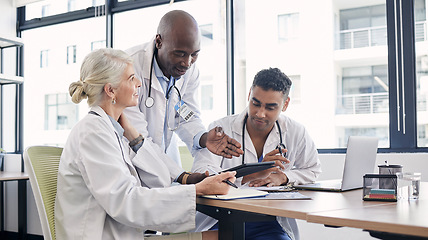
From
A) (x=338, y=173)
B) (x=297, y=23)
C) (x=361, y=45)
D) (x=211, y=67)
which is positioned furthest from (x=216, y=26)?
(x=338, y=173)

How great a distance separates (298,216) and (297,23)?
97.3 inches

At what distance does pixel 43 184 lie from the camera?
1.48 m

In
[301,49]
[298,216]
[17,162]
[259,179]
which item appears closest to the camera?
[298,216]

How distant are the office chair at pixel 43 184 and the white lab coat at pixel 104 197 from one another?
2 cm

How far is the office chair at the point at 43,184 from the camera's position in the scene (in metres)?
1.46

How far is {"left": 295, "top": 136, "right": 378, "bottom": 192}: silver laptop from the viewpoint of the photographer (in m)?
1.77

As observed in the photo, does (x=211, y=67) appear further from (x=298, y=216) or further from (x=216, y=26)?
A: (x=298, y=216)

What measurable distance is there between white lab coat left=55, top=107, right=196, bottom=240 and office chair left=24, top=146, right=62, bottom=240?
25 mm

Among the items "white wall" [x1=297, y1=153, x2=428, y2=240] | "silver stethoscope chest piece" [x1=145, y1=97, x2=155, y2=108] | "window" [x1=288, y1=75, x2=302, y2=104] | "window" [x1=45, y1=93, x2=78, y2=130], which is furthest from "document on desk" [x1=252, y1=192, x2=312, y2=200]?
"window" [x1=45, y1=93, x2=78, y2=130]

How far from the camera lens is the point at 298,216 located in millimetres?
1207

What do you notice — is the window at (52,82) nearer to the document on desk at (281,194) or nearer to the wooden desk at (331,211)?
the document on desk at (281,194)

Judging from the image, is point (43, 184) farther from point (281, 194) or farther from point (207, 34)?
point (207, 34)

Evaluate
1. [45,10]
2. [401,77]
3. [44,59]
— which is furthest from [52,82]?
[401,77]

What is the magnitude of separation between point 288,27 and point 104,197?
2477 millimetres
